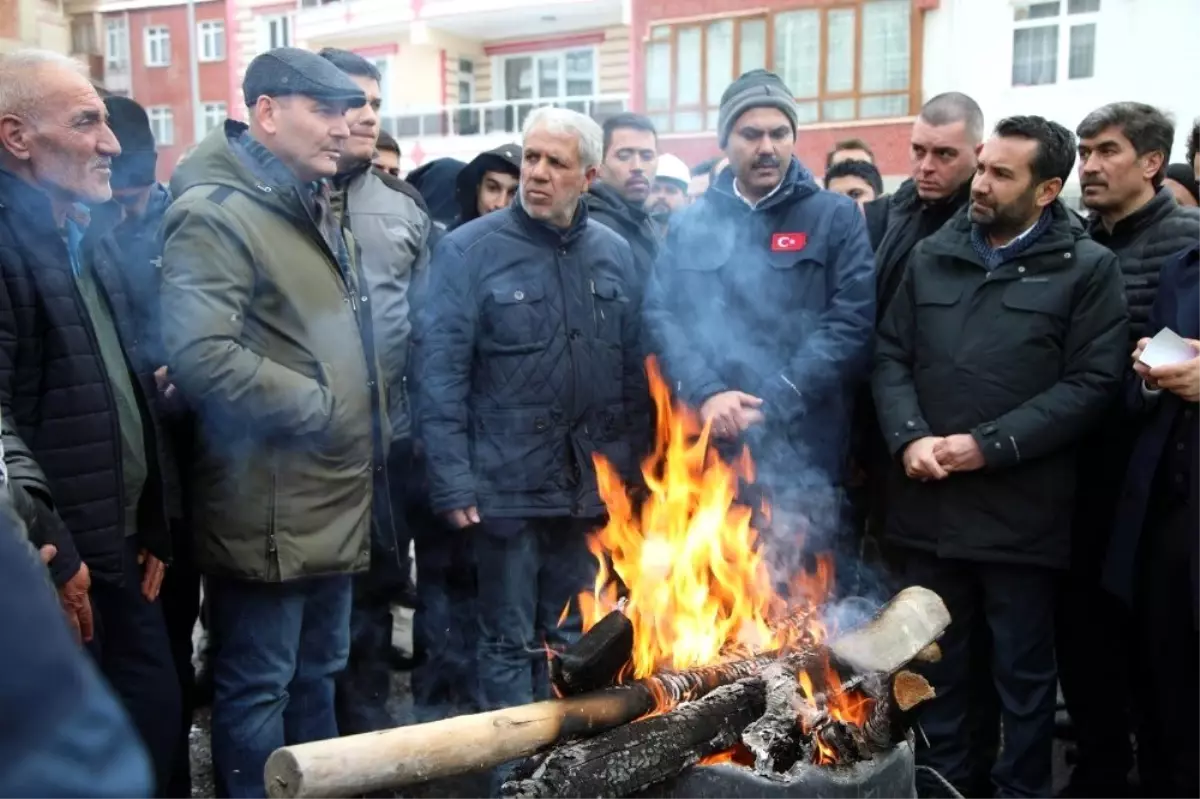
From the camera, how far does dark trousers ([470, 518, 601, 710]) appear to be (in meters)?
4.30

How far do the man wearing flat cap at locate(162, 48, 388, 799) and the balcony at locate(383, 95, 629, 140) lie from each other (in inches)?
935

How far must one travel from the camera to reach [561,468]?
14.0 ft

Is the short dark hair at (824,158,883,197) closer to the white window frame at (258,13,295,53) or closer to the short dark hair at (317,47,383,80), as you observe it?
the short dark hair at (317,47,383,80)

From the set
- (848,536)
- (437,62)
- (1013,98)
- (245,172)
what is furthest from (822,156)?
(245,172)

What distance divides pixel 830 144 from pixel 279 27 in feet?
56.2

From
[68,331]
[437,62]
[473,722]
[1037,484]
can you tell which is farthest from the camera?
[437,62]

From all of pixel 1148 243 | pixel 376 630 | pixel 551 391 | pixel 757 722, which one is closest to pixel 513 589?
pixel 551 391

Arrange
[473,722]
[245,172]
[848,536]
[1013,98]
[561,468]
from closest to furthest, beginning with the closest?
[473,722] < [245,172] < [561,468] < [848,536] < [1013,98]

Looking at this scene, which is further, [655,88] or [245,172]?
[655,88]

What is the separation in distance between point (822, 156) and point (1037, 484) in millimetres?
19083

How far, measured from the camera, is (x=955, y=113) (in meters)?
4.66

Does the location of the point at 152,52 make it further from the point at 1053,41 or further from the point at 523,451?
the point at 1053,41

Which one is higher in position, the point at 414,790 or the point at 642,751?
the point at 642,751

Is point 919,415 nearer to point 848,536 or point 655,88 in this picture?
Result: point 848,536
